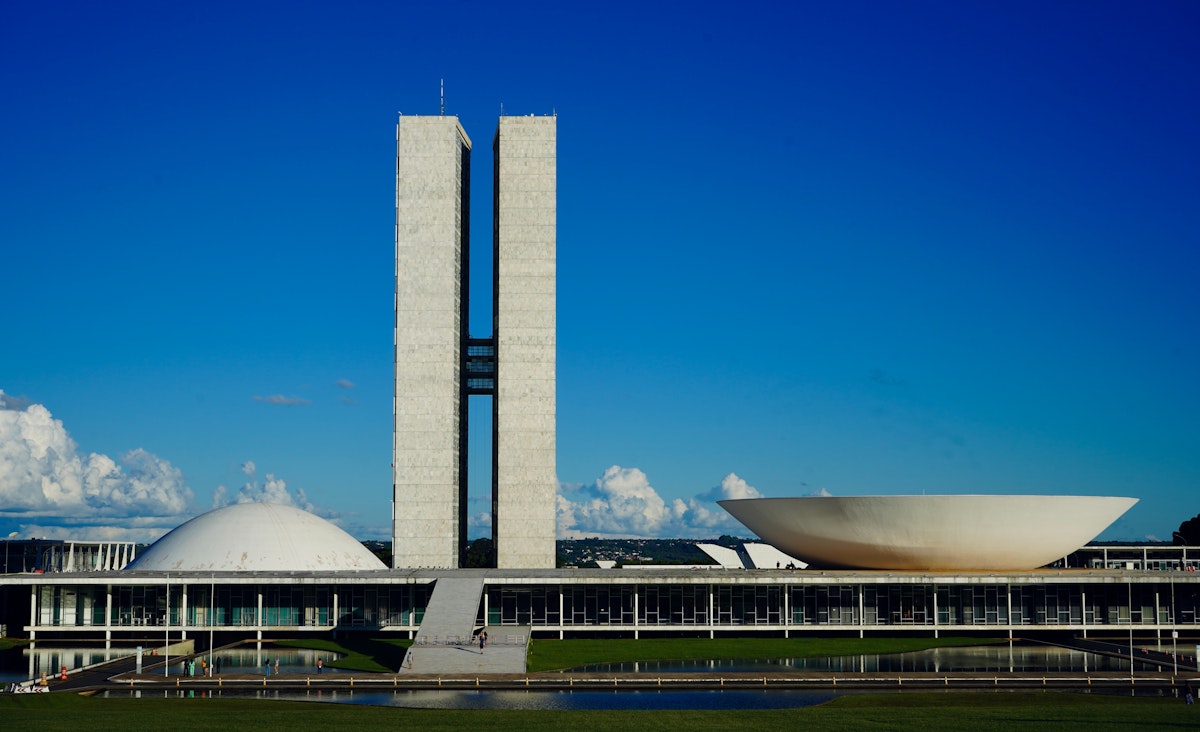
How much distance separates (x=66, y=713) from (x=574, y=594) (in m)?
30.9

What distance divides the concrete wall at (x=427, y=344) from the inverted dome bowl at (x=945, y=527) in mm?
23860

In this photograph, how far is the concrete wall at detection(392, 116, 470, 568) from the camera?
8094 centimetres

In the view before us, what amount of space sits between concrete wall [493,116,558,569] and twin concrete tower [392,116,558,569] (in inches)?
2.6

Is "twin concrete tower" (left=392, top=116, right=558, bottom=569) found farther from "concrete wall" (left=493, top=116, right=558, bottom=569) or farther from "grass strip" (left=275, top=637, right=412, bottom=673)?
"grass strip" (left=275, top=637, right=412, bottom=673)

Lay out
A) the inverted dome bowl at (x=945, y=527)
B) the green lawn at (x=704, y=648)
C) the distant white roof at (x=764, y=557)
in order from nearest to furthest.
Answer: the green lawn at (x=704, y=648) < the inverted dome bowl at (x=945, y=527) < the distant white roof at (x=764, y=557)

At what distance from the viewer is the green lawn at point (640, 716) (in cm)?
3325

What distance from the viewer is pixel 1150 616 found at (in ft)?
212

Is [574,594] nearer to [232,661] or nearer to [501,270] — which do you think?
[232,661]

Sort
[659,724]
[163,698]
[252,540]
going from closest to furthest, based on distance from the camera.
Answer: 1. [659,724]
2. [163,698]
3. [252,540]

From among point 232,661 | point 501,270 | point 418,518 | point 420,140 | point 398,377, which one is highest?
point 420,140

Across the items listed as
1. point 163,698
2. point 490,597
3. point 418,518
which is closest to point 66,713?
point 163,698

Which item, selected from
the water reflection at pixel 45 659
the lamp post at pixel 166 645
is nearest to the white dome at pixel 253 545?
the lamp post at pixel 166 645

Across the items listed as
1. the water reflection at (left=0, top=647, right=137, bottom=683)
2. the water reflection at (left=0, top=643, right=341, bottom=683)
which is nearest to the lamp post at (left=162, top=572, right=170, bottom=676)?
the water reflection at (left=0, top=643, right=341, bottom=683)

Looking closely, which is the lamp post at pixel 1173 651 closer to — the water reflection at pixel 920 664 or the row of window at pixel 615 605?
the row of window at pixel 615 605
